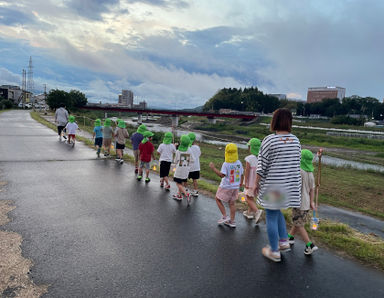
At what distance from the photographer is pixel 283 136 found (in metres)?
3.50

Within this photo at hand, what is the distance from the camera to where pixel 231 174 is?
187 inches

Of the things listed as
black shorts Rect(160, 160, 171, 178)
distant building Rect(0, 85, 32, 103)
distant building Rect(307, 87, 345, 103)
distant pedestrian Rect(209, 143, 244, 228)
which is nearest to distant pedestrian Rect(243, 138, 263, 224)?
distant pedestrian Rect(209, 143, 244, 228)

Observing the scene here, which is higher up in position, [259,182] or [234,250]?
[259,182]

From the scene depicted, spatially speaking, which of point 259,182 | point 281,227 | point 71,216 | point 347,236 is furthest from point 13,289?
point 347,236

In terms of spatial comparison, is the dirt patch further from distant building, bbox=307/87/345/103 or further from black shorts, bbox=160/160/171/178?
distant building, bbox=307/87/345/103

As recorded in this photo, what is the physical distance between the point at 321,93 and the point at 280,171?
198 m

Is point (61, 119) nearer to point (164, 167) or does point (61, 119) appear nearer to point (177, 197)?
point (164, 167)

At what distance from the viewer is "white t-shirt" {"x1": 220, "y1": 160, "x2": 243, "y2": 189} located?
4738 millimetres

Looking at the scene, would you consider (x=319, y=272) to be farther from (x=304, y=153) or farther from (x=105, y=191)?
(x=105, y=191)

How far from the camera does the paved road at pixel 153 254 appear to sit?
3111mm

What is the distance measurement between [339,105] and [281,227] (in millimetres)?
120888

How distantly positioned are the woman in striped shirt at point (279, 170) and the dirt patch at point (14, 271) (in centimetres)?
270

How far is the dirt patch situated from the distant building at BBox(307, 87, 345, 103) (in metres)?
191

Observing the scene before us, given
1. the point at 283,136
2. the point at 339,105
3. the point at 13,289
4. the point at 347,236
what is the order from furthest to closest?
the point at 339,105
the point at 347,236
the point at 283,136
the point at 13,289
